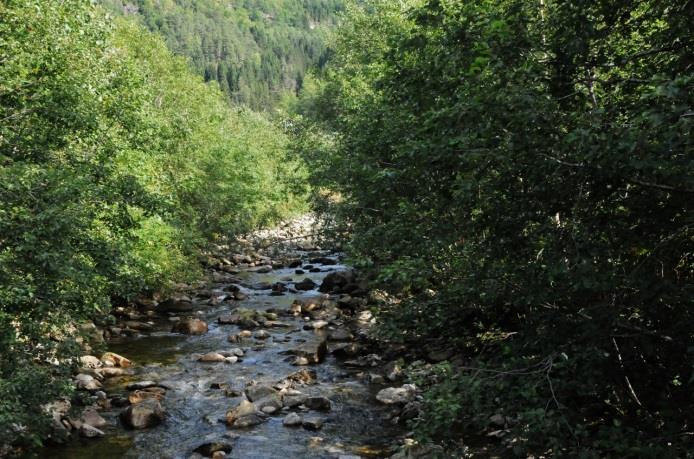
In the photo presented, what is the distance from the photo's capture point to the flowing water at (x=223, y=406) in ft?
37.3

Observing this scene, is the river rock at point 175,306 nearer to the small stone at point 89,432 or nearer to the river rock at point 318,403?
the river rock at point 318,403

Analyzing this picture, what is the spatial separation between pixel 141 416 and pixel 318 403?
3.94 metres

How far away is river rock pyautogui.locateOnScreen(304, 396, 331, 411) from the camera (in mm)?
13547

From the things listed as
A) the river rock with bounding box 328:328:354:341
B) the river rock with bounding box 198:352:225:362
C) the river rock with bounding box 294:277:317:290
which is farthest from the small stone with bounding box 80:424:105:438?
the river rock with bounding box 294:277:317:290

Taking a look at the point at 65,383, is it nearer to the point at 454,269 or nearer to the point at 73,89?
the point at 73,89

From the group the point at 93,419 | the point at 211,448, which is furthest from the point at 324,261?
the point at 211,448

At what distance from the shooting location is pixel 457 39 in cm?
757

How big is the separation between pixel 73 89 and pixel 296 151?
16.4m

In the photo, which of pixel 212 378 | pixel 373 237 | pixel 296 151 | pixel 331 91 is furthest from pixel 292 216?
pixel 373 237

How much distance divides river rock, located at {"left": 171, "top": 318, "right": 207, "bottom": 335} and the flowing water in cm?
28

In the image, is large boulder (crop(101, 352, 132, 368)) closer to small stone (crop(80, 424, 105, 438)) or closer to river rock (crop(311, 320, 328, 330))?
small stone (crop(80, 424, 105, 438))

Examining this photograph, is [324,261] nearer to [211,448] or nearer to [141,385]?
[141,385]

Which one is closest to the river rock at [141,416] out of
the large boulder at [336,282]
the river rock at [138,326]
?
the river rock at [138,326]

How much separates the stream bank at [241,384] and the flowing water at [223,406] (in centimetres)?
3
